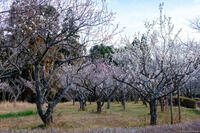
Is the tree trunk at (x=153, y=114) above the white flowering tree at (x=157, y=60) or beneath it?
beneath

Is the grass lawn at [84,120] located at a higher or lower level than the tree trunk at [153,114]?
lower

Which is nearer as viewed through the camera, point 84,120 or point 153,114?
point 153,114

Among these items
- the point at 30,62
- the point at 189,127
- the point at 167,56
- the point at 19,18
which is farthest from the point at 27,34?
the point at 167,56

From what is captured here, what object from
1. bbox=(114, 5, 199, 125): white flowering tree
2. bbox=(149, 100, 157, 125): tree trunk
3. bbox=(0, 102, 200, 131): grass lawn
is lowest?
bbox=(0, 102, 200, 131): grass lawn

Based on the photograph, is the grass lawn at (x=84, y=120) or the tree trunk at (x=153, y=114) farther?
the tree trunk at (x=153, y=114)

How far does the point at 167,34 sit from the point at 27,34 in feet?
27.2

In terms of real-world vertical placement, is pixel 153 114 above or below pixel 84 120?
above

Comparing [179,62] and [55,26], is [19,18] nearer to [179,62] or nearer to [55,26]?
[55,26]

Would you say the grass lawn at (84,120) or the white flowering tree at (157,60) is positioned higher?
the white flowering tree at (157,60)

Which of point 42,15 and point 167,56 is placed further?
point 167,56

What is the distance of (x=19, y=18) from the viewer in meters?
6.77

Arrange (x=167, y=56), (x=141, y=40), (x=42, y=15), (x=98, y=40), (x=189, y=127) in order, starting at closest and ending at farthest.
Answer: (x=189, y=127)
(x=42, y=15)
(x=98, y=40)
(x=167, y=56)
(x=141, y=40)

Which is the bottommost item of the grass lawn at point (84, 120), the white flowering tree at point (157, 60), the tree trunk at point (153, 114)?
the grass lawn at point (84, 120)

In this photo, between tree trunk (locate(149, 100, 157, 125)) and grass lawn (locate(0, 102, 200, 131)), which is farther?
tree trunk (locate(149, 100, 157, 125))
